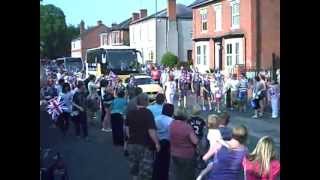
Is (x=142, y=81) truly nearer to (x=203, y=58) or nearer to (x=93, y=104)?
(x=93, y=104)

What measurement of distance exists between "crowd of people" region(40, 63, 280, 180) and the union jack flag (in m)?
0.01

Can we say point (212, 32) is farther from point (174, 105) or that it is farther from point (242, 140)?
point (242, 140)

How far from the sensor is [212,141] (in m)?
5.07

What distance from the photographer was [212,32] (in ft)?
23.8

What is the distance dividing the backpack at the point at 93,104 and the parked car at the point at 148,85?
1.48ft

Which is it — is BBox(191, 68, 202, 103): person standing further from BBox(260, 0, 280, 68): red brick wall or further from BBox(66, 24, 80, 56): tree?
BBox(66, 24, 80, 56): tree

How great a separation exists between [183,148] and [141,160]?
0.44 m

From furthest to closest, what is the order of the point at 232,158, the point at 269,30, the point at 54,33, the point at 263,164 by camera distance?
the point at 269,30 < the point at 54,33 < the point at 232,158 < the point at 263,164

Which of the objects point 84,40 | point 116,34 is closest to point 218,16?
point 116,34

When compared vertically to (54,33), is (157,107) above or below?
below

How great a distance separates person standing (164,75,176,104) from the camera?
592 centimetres

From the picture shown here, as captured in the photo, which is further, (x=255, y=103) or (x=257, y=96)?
(x=257, y=96)
